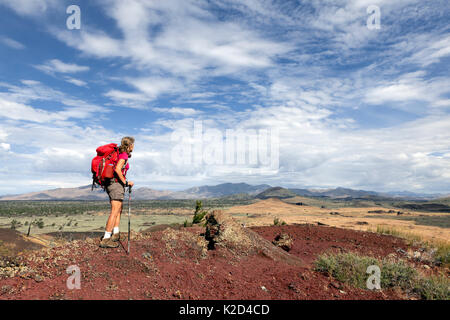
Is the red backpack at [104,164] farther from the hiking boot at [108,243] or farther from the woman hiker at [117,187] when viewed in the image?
the hiking boot at [108,243]

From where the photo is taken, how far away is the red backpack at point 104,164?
19.7ft

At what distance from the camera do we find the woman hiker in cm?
607

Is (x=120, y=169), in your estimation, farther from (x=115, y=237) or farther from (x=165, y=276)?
(x=165, y=276)

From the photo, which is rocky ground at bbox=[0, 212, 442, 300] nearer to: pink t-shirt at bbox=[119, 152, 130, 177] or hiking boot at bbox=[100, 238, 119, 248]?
hiking boot at bbox=[100, 238, 119, 248]

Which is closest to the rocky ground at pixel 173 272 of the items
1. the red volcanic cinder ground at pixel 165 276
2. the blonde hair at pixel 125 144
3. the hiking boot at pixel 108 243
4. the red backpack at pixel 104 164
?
the red volcanic cinder ground at pixel 165 276

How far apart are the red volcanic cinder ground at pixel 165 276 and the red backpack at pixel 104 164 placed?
5.34 ft

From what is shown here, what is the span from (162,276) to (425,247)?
35.8 ft

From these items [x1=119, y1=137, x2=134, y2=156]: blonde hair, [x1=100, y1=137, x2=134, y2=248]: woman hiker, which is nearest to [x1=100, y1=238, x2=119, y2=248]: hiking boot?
[x1=100, y1=137, x2=134, y2=248]: woman hiker

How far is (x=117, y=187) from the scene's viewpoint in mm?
6160

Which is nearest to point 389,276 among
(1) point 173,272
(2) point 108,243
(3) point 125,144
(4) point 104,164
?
(1) point 173,272

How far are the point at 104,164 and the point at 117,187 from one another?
60 cm

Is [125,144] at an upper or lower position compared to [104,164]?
upper

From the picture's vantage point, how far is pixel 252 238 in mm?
8203
